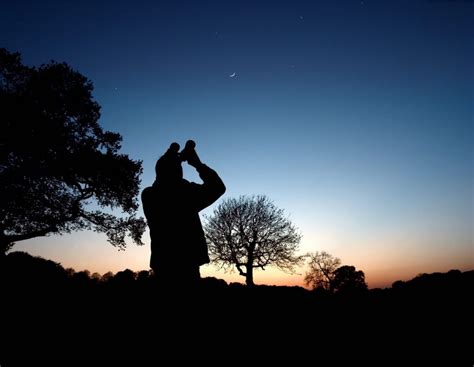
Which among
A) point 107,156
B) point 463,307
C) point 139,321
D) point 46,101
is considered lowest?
point 463,307

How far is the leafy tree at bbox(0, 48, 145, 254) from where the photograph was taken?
14219 millimetres

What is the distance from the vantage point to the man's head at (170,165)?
10.2ft

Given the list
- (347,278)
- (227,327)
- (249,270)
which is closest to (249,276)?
(249,270)

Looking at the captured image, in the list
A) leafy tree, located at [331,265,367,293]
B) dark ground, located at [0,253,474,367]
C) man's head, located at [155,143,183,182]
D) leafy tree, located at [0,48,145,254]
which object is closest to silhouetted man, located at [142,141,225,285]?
man's head, located at [155,143,183,182]

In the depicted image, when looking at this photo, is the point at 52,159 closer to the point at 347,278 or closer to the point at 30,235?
the point at 30,235

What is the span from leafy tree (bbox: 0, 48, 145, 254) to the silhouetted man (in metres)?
15.6

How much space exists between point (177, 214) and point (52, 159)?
16.2m

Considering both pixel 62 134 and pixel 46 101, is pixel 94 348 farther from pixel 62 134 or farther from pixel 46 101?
pixel 46 101

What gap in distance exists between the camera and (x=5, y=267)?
8.03 m

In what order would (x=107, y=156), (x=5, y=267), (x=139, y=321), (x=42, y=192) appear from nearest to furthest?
(x=139, y=321)
(x=5, y=267)
(x=42, y=192)
(x=107, y=156)

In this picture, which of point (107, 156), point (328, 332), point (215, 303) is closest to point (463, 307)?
point (328, 332)

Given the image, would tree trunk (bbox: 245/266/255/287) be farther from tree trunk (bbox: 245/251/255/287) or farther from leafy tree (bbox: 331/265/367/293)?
leafy tree (bbox: 331/265/367/293)

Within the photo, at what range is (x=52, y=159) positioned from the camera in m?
15.3

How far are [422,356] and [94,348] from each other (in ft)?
15.9
